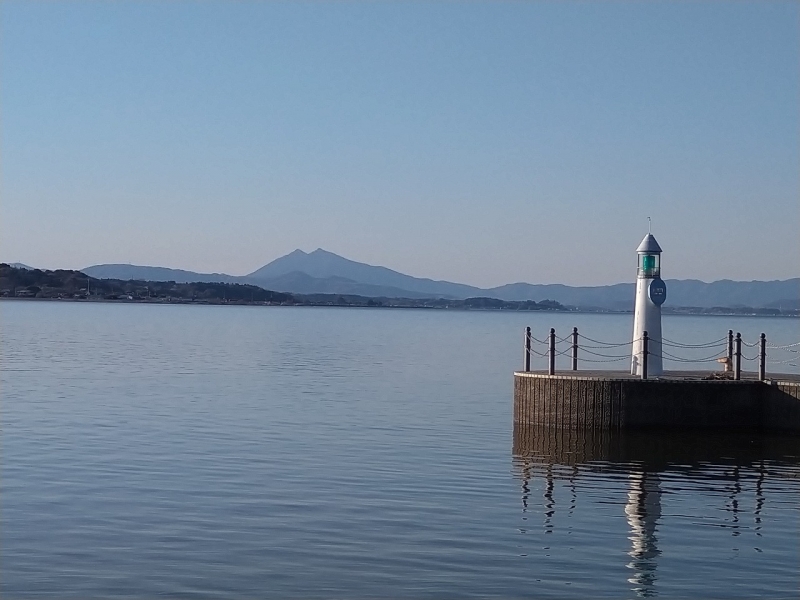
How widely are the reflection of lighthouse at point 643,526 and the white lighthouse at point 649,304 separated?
534cm

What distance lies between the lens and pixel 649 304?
81.1 feet

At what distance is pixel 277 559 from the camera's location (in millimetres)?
12867

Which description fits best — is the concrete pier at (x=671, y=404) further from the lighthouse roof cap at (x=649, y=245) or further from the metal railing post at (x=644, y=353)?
the lighthouse roof cap at (x=649, y=245)

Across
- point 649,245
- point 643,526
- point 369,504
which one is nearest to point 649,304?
point 649,245

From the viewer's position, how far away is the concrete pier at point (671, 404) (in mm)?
22547

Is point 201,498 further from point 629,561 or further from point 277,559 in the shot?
point 629,561

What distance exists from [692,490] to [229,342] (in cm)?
5492

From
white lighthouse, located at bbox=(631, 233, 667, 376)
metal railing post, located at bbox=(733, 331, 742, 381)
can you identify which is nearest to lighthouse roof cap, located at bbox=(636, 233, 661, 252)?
white lighthouse, located at bbox=(631, 233, 667, 376)

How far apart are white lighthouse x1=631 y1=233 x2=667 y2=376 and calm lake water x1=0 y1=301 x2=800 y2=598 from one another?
2495 millimetres

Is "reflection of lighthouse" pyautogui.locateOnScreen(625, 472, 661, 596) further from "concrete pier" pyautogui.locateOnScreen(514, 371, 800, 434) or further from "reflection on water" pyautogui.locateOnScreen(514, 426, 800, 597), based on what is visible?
"concrete pier" pyautogui.locateOnScreen(514, 371, 800, 434)

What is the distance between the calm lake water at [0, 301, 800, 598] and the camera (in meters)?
12.3

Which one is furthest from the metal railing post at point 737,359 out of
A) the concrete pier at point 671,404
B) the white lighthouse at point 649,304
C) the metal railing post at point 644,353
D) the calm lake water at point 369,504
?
the metal railing post at point 644,353

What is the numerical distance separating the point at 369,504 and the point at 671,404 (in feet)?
29.5

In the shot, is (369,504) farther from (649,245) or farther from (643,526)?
(649,245)
